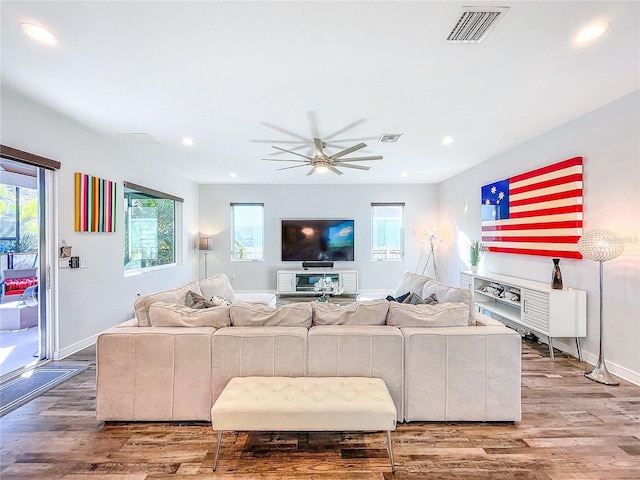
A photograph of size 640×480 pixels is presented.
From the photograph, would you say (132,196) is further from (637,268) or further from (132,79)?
(637,268)

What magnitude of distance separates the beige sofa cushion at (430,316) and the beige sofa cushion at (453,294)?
0.27ft

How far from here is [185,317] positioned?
2457mm

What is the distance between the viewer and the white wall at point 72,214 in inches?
124

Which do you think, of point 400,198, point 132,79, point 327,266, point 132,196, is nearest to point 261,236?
point 327,266

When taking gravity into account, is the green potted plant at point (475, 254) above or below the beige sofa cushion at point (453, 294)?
above

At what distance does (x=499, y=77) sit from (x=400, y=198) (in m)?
5.11

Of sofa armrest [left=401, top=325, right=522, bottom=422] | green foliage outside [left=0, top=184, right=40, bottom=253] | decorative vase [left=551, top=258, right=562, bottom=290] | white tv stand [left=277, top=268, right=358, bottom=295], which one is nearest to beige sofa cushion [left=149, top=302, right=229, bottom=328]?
sofa armrest [left=401, top=325, right=522, bottom=422]

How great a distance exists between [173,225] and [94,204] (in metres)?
2.61

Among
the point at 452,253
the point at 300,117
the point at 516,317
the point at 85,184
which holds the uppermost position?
the point at 300,117

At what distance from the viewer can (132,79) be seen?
265 centimetres

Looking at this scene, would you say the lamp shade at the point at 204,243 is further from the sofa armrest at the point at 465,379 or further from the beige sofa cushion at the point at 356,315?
the sofa armrest at the point at 465,379

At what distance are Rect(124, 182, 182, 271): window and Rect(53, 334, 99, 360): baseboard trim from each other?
137 centimetres

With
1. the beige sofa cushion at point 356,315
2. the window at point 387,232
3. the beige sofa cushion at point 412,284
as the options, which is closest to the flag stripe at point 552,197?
the beige sofa cushion at point 412,284

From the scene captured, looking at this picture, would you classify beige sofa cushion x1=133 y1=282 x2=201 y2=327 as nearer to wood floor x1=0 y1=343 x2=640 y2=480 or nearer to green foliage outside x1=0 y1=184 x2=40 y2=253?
wood floor x1=0 y1=343 x2=640 y2=480
